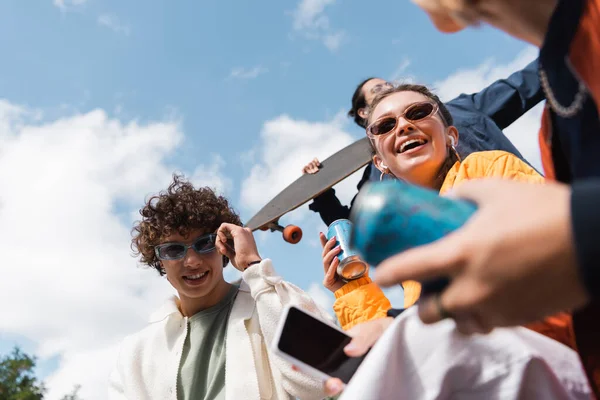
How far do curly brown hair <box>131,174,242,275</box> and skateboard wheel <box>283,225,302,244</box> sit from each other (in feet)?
1.56

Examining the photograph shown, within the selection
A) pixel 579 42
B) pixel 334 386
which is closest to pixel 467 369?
pixel 334 386

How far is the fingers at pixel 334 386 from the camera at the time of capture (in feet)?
3.84

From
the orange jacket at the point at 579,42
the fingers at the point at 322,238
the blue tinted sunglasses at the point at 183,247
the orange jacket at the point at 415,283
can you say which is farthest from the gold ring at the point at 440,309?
the blue tinted sunglasses at the point at 183,247

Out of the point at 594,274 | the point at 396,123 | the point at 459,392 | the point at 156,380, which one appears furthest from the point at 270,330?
the point at 594,274

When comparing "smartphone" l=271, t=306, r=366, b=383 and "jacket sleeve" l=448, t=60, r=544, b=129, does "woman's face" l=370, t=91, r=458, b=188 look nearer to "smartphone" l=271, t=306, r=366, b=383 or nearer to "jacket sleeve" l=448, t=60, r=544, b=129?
"smartphone" l=271, t=306, r=366, b=383

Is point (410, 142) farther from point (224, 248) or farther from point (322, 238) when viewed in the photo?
point (224, 248)

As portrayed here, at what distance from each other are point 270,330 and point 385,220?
2.08m

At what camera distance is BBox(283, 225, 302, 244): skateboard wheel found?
3.30 m

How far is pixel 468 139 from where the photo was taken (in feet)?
11.5

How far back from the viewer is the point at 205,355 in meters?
2.95

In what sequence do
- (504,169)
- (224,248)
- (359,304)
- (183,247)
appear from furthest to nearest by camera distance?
(183,247)
(224,248)
(359,304)
(504,169)

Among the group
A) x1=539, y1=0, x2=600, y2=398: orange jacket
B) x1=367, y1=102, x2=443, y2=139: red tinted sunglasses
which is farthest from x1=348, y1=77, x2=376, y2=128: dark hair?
x1=539, y1=0, x2=600, y2=398: orange jacket

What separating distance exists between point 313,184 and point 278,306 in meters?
1.96

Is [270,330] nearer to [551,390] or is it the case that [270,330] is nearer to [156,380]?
[156,380]
